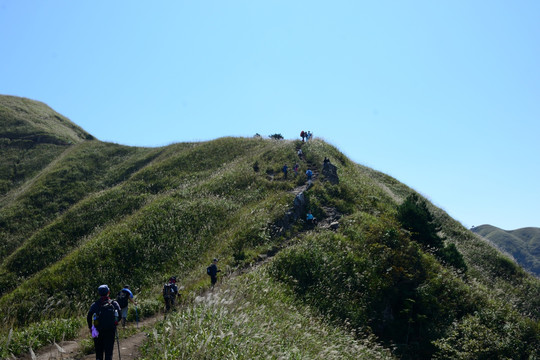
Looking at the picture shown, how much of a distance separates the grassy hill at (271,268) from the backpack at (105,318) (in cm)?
107

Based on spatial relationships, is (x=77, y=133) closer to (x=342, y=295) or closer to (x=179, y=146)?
(x=179, y=146)

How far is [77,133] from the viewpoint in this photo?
253ft

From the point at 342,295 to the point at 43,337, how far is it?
37.9 ft

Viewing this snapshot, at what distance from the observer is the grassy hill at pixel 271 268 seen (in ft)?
33.4

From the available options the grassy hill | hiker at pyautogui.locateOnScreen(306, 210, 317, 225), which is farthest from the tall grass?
hiker at pyautogui.locateOnScreen(306, 210, 317, 225)

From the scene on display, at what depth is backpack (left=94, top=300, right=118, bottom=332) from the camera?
759 cm

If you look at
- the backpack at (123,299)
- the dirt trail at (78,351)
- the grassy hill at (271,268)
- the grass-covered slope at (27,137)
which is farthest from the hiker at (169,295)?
the grass-covered slope at (27,137)

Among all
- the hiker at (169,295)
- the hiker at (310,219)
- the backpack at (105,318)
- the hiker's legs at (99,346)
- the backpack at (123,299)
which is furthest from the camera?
the hiker at (310,219)

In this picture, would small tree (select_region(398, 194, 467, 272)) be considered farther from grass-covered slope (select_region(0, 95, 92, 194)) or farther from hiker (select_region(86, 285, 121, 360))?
grass-covered slope (select_region(0, 95, 92, 194))

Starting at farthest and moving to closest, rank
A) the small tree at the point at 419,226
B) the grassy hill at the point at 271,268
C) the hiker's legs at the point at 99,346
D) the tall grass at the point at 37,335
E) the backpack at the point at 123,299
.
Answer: the small tree at the point at 419,226, the backpack at the point at 123,299, the grassy hill at the point at 271,268, the tall grass at the point at 37,335, the hiker's legs at the point at 99,346

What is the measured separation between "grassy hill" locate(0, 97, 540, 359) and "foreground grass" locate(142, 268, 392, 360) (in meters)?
0.06

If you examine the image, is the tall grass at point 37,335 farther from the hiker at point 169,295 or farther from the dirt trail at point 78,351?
the hiker at point 169,295

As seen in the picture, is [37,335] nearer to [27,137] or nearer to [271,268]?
[271,268]

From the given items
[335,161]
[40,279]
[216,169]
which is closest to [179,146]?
[216,169]
